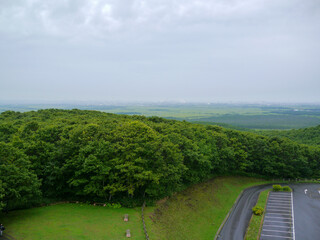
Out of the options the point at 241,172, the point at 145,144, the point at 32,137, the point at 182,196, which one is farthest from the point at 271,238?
the point at 32,137

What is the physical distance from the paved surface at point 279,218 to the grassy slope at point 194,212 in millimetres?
6567

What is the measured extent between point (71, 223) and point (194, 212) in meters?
19.7

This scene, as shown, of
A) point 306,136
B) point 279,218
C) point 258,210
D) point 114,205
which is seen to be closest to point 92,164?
point 114,205

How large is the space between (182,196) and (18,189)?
27374 millimetres

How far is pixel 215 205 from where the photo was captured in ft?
138

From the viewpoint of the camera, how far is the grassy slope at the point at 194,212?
31891 millimetres

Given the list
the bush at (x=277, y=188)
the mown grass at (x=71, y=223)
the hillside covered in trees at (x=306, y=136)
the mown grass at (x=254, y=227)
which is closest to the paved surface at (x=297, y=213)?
the mown grass at (x=254, y=227)

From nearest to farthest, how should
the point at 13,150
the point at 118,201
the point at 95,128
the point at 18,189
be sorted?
the point at 18,189 < the point at 13,150 < the point at 118,201 < the point at 95,128

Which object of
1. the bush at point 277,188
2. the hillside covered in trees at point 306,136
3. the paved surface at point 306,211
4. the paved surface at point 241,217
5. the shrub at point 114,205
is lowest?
the paved surface at point 241,217

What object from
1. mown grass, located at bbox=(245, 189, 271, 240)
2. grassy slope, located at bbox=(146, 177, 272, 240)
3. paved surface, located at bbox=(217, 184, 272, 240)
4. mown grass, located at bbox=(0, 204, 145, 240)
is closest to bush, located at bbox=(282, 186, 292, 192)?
paved surface, located at bbox=(217, 184, 272, 240)

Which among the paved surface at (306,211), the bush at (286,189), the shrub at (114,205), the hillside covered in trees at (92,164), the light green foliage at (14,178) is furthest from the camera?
the bush at (286,189)

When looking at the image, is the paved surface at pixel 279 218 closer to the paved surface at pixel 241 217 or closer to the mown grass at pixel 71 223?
the paved surface at pixel 241 217

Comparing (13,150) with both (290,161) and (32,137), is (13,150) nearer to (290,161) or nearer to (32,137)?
(32,137)

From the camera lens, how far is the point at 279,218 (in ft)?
122
